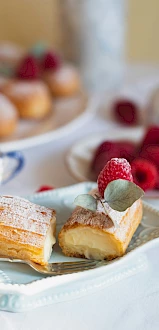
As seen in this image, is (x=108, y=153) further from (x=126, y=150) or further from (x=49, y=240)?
(x=49, y=240)

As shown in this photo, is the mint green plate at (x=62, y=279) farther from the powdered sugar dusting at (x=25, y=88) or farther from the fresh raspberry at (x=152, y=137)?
the powdered sugar dusting at (x=25, y=88)

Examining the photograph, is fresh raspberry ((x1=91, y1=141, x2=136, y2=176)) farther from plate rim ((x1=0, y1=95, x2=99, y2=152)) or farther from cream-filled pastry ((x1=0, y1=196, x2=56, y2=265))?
cream-filled pastry ((x1=0, y1=196, x2=56, y2=265))

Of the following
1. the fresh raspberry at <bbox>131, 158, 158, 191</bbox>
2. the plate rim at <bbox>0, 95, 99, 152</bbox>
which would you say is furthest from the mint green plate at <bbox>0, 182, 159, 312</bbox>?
the plate rim at <bbox>0, 95, 99, 152</bbox>

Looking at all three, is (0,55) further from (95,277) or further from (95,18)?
(95,277)

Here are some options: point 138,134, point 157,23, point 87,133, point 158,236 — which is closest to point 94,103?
point 87,133

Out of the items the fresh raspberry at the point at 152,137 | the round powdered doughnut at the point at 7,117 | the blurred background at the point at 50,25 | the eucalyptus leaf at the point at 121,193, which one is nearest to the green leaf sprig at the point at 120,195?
the eucalyptus leaf at the point at 121,193
